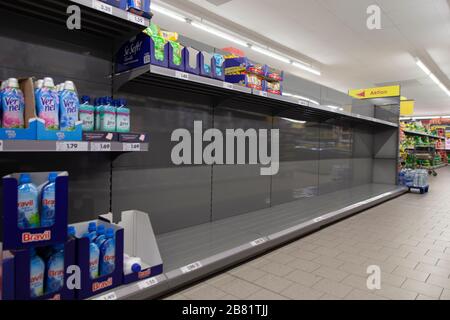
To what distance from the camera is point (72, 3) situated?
164 cm

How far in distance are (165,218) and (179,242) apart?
357mm

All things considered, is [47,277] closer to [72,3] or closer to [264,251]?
[72,3]

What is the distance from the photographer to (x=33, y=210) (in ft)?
4.53

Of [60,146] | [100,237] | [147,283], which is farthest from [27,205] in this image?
[147,283]

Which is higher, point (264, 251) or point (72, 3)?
point (72, 3)

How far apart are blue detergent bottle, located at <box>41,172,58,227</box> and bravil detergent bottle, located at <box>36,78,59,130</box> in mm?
319

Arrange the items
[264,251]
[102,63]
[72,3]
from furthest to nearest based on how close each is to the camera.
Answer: [264,251]
[102,63]
[72,3]

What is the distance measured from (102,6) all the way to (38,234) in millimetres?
1273

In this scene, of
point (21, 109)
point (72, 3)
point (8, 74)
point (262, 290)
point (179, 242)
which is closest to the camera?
point (21, 109)

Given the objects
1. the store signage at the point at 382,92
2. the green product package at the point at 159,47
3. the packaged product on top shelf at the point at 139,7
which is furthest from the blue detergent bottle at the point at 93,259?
the store signage at the point at 382,92

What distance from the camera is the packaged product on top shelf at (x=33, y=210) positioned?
4.31ft

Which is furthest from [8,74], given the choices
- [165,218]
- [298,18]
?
[298,18]

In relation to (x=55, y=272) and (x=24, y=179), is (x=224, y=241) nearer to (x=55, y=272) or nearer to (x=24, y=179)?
(x=55, y=272)
